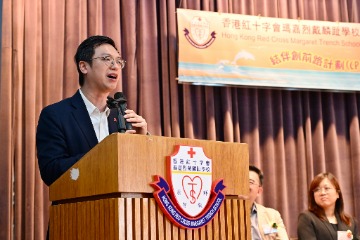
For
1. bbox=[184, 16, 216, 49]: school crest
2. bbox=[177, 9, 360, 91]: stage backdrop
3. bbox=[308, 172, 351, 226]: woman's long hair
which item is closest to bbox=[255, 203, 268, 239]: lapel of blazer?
bbox=[308, 172, 351, 226]: woman's long hair

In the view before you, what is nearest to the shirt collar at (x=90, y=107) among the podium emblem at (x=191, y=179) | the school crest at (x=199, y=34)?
the podium emblem at (x=191, y=179)

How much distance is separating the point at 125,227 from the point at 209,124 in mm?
2797

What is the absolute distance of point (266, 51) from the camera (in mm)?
4570

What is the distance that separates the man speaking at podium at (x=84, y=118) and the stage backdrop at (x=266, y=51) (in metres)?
1.92

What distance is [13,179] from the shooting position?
12.3 feet

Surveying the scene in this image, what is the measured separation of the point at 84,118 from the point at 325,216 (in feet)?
8.71

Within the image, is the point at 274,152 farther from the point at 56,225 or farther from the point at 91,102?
the point at 56,225

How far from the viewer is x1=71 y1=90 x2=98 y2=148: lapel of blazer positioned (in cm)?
221

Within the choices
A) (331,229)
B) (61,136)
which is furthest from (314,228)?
(61,136)

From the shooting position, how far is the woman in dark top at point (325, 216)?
4.29m

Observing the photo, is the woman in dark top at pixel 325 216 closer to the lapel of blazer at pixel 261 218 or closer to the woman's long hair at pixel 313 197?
the woman's long hair at pixel 313 197

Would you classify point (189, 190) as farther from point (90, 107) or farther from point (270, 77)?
point (270, 77)

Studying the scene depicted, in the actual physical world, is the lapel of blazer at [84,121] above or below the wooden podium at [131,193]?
above

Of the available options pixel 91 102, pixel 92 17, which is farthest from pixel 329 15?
pixel 91 102
